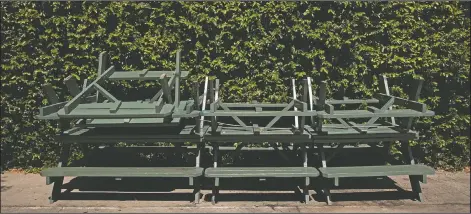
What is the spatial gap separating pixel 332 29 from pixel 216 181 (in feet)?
8.52

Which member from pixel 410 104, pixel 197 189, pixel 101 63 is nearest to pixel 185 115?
pixel 197 189

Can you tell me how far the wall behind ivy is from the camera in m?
5.62

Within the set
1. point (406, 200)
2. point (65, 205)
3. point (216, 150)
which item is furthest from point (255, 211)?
point (65, 205)

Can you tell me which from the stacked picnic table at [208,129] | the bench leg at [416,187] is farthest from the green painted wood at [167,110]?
the bench leg at [416,187]

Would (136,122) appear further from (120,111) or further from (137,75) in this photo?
(137,75)

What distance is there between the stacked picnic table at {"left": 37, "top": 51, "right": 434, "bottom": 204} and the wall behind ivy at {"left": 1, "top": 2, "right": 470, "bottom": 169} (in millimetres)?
412

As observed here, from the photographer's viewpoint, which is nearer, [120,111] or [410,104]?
[120,111]

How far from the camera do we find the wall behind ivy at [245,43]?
5.62 metres

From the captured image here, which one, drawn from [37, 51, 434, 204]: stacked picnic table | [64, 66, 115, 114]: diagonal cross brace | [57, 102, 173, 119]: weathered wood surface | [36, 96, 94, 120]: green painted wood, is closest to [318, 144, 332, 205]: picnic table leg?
[37, 51, 434, 204]: stacked picnic table

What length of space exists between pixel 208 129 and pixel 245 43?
4.32 feet

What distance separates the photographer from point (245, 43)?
5.63m

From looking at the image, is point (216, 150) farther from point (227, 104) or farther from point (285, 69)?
point (285, 69)

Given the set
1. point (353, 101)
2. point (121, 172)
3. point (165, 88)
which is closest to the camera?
point (165, 88)

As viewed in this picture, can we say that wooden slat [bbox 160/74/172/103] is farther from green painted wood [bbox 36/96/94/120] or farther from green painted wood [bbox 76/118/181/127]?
green painted wood [bbox 36/96/94/120]
